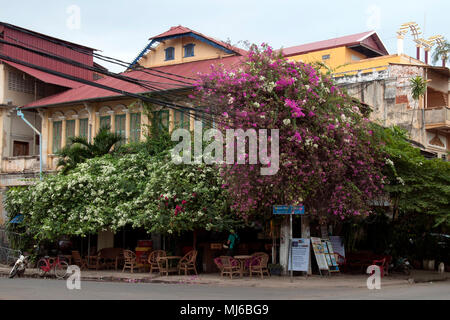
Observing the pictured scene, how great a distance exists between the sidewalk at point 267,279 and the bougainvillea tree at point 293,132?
218cm

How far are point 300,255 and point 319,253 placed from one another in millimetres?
879

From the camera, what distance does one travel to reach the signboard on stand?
65.7 ft

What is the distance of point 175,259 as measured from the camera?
2139 cm

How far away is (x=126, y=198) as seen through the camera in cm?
2189

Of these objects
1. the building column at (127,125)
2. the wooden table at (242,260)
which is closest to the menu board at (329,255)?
the wooden table at (242,260)

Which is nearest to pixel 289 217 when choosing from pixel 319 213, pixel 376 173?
pixel 319 213

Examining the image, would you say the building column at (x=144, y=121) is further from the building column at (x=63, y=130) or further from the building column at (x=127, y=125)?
the building column at (x=63, y=130)

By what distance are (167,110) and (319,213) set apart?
9913 millimetres

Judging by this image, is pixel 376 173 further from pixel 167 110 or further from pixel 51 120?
pixel 51 120

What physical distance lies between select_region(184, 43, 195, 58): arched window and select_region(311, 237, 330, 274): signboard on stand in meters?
13.8

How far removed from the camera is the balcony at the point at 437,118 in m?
30.5

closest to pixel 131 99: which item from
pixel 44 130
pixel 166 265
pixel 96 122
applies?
pixel 96 122

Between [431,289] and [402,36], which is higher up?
[402,36]

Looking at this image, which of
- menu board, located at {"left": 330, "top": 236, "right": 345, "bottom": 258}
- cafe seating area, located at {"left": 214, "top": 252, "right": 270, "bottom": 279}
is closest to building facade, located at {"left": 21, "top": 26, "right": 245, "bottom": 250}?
cafe seating area, located at {"left": 214, "top": 252, "right": 270, "bottom": 279}
